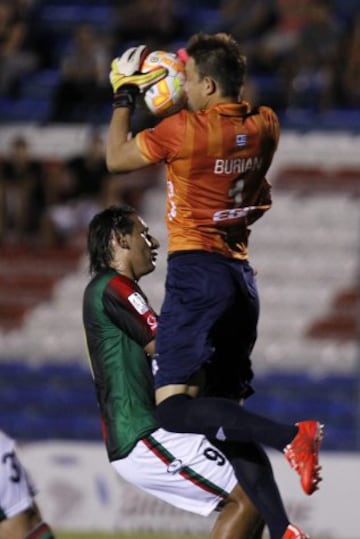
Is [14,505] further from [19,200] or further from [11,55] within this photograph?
[11,55]

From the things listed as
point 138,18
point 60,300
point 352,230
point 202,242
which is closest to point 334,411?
point 352,230

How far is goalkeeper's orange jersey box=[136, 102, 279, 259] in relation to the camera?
20.7 feet

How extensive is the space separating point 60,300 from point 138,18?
2630 millimetres

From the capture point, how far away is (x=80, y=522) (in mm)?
9727

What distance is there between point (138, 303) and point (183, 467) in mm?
662

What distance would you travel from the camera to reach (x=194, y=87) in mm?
6426

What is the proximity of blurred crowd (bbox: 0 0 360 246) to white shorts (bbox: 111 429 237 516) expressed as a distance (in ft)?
21.0

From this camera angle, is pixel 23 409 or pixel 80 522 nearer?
pixel 80 522

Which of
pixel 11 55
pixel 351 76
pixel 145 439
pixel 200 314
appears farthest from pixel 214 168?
pixel 11 55

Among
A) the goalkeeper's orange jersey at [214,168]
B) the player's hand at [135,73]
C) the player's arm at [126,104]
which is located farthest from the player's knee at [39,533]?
the player's hand at [135,73]

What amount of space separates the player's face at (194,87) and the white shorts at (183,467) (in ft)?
4.34

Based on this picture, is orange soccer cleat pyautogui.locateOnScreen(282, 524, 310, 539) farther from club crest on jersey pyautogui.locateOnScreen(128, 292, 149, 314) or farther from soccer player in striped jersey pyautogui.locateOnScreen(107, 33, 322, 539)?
club crest on jersey pyautogui.locateOnScreen(128, 292, 149, 314)

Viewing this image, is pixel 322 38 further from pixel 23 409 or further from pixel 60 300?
pixel 23 409

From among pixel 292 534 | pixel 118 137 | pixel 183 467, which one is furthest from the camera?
pixel 118 137
